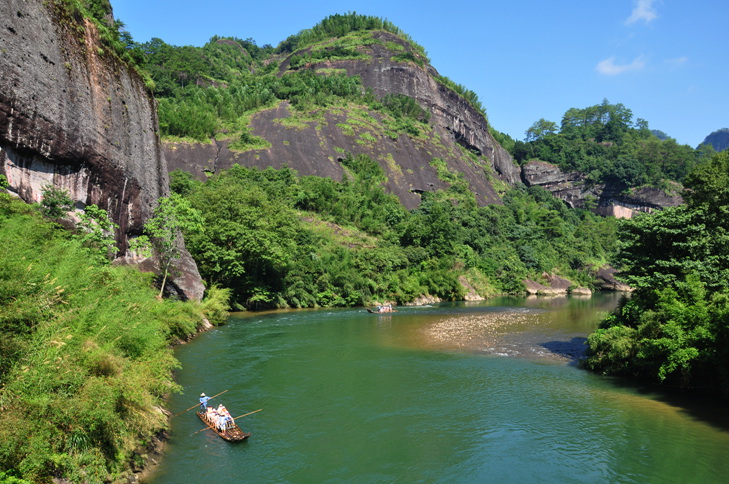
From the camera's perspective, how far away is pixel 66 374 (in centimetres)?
848

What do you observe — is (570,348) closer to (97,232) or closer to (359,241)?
(97,232)

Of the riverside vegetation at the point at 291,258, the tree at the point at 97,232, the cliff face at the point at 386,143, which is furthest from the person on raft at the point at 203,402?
the cliff face at the point at 386,143

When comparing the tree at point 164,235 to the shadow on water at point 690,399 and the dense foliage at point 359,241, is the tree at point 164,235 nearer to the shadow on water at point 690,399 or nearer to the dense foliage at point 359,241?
the dense foliage at point 359,241

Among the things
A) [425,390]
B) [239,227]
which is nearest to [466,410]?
[425,390]

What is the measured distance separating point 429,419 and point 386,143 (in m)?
77.2

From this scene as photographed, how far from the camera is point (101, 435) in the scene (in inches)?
356

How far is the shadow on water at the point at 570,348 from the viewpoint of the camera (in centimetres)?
2407

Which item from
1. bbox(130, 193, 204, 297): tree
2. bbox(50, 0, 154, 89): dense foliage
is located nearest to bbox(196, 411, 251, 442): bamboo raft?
bbox(130, 193, 204, 297): tree

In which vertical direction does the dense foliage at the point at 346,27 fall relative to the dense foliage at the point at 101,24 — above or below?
above

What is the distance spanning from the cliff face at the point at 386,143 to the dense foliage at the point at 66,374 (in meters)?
56.1

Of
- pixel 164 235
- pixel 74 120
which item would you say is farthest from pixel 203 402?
pixel 164 235

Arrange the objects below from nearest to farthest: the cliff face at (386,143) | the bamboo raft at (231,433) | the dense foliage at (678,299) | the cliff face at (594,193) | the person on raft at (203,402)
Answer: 1. the bamboo raft at (231,433)
2. the person on raft at (203,402)
3. the dense foliage at (678,299)
4. the cliff face at (386,143)
5. the cliff face at (594,193)

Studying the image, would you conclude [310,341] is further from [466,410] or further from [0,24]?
[0,24]

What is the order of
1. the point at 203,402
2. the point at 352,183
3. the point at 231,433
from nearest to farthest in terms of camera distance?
the point at 231,433, the point at 203,402, the point at 352,183
